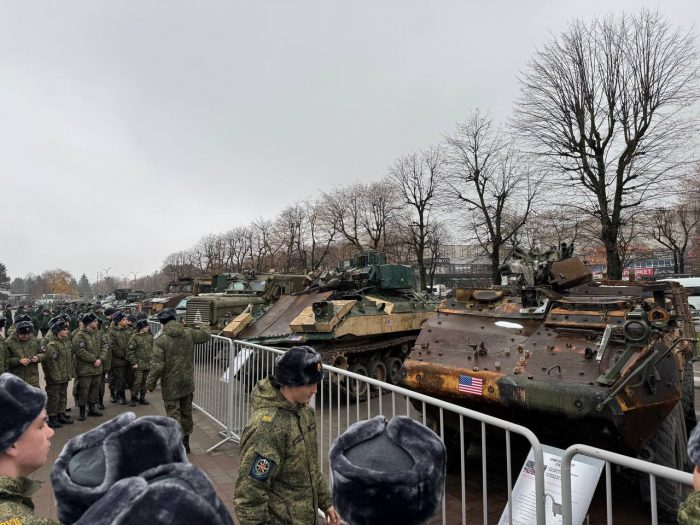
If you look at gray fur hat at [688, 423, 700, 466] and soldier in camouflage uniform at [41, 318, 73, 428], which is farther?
soldier in camouflage uniform at [41, 318, 73, 428]

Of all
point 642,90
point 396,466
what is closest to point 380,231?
point 642,90

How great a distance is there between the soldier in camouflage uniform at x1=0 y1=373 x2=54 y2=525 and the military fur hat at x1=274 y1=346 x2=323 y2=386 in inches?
45.6

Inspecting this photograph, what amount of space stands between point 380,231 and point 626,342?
3154 cm

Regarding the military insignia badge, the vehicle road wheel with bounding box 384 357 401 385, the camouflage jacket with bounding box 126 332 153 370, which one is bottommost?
the vehicle road wheel with bounding box 384 357 401 385

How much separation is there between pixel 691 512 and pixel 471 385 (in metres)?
3.76

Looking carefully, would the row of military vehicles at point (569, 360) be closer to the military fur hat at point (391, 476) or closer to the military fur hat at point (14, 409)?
the military fur hat at point (391, 476)

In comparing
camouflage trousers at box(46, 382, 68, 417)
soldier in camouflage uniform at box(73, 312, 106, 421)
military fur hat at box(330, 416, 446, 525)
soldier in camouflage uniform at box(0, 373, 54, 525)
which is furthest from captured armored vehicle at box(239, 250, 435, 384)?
military fur hat at box(330, 416, 446, 525)

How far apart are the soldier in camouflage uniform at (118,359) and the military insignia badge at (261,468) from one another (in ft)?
26.6

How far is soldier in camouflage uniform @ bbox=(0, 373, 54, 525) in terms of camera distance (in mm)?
1694

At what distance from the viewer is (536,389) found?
15.1 ft

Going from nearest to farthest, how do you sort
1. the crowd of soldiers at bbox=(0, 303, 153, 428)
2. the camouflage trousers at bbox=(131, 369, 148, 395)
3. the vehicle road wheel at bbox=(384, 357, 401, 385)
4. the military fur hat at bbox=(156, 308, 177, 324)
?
the military fur hat at bbox=(156, 308, 177, 324) < the crowd of soldiers at bbox=(0, 303, 153, 428) < the camouflage trousers at bbox=(131, 369, 148, 395) < the vehicle road wheel at bbox=(384, 357, 401, 385)

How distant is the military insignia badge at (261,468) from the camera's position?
251 centimetres

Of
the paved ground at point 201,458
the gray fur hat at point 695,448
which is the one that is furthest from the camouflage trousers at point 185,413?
the gray fur hat at point 695,448

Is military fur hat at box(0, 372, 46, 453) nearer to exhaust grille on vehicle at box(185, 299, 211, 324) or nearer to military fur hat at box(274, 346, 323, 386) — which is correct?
military fur hat at box(274, 346, 323, 386)
